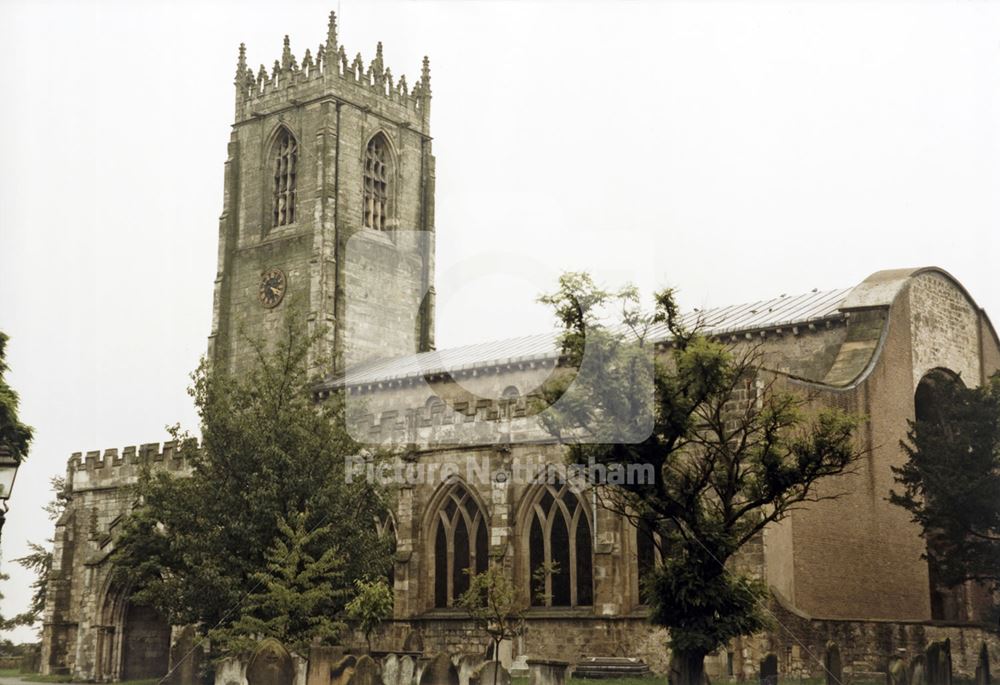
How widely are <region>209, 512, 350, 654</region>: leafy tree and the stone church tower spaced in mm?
22233

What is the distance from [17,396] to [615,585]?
1895cm

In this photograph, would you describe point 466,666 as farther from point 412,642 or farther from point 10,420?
point 10,420

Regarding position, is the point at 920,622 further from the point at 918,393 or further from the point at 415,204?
the point at 415,204

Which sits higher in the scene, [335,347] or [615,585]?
[335,347]

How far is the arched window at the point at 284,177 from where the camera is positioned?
5503cm

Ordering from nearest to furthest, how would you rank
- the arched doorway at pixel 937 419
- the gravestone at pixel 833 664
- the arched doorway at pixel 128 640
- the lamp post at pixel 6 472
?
the lamp post at pixel 6 472
the gravestone at pixel 833 664
the arched doorway at pixel 937 419
the arched doorway at pixel 128 640

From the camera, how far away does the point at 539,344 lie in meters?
45.0

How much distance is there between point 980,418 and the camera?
32938 mm

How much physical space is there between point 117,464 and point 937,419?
26.9 meters

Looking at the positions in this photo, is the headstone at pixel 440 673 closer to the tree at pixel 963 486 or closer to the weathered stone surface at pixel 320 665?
the weathered stone surface at pixel 320 665

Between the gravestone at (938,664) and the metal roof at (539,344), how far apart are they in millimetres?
10872

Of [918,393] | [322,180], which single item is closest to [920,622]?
[918,393]

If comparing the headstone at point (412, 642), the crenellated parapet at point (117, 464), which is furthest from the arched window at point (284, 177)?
the headstone at point (412, 642)

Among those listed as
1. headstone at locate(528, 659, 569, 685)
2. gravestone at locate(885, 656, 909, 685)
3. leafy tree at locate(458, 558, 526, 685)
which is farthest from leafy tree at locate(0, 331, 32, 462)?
gravestone at locate(885, 656, 909, 685)
